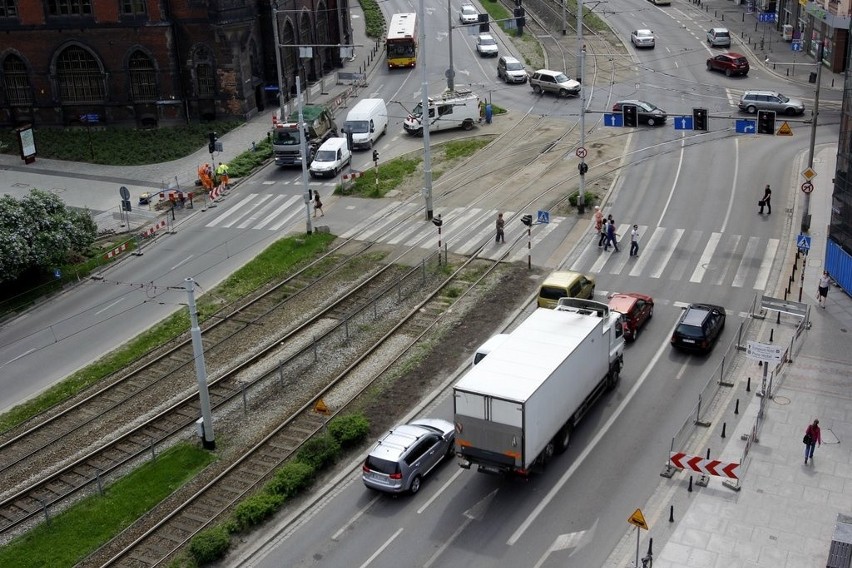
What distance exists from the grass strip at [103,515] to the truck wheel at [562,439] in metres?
12.1

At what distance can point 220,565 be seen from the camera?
3056cm

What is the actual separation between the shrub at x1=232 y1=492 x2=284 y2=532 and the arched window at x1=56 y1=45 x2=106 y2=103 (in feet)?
174

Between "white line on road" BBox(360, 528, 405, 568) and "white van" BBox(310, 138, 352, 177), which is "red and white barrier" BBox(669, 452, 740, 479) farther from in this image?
"white van" BBox(310, 138, 352, 177)

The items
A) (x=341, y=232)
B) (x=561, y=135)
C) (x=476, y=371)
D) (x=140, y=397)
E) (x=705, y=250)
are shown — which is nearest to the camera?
(x=476, y=371)

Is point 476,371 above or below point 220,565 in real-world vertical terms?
above

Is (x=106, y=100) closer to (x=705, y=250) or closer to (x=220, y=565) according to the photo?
(x=705, y=250)

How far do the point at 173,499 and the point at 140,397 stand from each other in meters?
8.03

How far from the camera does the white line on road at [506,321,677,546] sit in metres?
31.1

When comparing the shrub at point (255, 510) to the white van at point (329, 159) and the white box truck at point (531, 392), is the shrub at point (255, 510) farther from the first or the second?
the white van at point (329, 159)

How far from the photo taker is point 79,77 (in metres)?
77.6

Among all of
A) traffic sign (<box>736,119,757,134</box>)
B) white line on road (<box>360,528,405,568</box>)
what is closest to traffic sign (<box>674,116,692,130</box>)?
traffic sign (<box>736,119,757,134</box>)

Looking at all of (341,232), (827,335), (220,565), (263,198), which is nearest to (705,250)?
(827,335)

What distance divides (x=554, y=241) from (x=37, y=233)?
86.4 ft

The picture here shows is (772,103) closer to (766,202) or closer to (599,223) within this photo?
(766,202)
